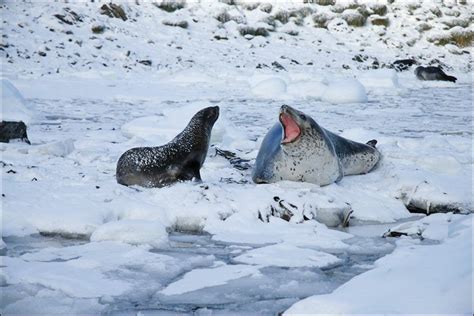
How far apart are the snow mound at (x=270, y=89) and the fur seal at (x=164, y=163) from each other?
7.26 metres

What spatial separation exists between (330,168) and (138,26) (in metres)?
15.8

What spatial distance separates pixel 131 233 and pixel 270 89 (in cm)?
914

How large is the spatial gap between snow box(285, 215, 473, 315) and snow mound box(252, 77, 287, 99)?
9.48m

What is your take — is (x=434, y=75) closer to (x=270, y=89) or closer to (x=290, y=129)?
(x=270, y=89)

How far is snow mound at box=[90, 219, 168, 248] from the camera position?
3.16 meters

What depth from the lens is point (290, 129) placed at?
14.7 ft

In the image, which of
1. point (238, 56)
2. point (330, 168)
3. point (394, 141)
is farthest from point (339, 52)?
point (330, 168)

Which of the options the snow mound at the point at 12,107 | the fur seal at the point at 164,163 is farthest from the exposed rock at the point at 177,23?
the fur seal at the point at 164,163

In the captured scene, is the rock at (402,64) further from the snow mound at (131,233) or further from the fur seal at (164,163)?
the snow mound at (131,233)

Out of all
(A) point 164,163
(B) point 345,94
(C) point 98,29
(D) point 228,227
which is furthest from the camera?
(C) point 98,29

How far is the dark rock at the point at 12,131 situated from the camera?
20.4ft

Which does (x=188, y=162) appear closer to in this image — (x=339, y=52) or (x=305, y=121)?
(x=305, y=121)

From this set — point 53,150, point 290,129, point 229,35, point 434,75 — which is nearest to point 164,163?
point 290,129

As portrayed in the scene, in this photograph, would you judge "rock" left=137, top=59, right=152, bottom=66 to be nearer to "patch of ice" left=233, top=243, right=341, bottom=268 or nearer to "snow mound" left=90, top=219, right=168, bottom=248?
"snow mound" left=90, top=219, right=168, bottom=248
